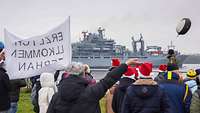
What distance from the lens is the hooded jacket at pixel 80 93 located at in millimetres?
6117

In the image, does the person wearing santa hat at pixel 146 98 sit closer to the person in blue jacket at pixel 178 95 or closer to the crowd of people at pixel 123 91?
the crowd of people at pixel 123 91

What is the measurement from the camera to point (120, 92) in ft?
27.0

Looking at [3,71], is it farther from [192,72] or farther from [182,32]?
[182,32]

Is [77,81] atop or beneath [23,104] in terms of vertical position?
atop

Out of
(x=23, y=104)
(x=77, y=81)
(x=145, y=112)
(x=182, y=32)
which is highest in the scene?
(x=182, y=32)

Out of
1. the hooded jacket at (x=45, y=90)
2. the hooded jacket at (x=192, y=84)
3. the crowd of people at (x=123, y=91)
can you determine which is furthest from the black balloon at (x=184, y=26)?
the hooded jacket at (x=45, y=90)

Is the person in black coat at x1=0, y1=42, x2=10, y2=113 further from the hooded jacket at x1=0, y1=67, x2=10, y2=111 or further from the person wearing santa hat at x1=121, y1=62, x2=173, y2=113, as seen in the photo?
the person wearing santa hat at x1=121, y1=62, x2=173, y2=113

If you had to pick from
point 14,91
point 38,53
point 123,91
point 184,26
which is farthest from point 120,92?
point 184,26

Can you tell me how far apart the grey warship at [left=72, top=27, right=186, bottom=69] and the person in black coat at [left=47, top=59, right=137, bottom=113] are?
6478 centimetres

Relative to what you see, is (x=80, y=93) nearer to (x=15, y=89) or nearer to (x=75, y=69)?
(x=75, y=69)

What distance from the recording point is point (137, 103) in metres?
6.85

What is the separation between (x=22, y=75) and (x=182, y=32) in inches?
158

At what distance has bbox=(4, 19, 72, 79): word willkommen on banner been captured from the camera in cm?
977

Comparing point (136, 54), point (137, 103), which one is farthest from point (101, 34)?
point (137, 103)
